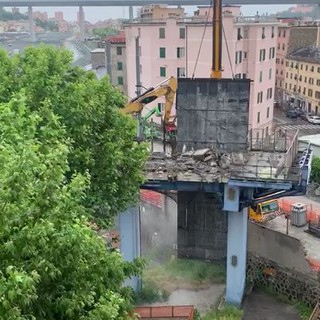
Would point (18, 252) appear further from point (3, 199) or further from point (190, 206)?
point (190, 206)

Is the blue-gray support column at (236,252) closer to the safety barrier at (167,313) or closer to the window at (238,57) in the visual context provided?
the safety barrier at (167,313)

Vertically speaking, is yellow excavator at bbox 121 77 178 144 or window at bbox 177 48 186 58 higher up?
window at bbox 177 48 186 58

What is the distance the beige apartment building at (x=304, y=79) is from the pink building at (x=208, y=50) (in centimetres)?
1563

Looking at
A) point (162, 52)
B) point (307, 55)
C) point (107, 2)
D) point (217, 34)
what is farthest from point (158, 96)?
point (107, 2)

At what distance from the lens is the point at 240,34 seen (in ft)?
130

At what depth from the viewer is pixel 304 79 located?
59688 mm

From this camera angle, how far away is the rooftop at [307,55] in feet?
187

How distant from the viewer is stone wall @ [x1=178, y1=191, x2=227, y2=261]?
23469mm

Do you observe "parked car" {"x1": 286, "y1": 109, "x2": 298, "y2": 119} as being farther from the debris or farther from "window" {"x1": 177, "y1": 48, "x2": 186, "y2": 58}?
the debris

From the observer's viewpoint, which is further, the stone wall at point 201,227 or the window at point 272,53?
the window at point 272,53

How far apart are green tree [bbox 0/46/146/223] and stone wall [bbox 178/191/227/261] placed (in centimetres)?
748

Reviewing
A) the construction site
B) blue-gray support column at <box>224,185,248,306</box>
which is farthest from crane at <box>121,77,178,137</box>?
blue-gray support column at <box>224,185,248,306</box>

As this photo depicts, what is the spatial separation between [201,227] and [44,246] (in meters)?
16.7

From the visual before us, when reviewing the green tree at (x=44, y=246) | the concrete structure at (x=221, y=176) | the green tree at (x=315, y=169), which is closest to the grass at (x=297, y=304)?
the concrete structure at (x=221, y=176)
